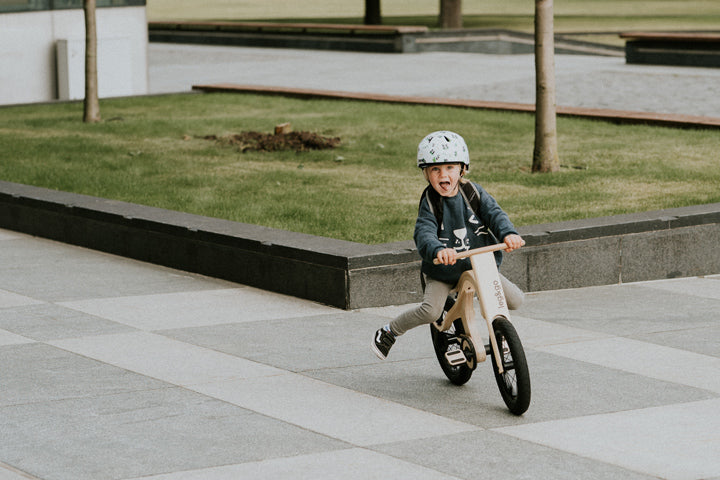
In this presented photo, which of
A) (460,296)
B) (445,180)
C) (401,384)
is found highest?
(445,180)

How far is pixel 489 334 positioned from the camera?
6020mm

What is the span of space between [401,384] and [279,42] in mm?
27575

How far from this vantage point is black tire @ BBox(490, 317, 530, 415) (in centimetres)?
568

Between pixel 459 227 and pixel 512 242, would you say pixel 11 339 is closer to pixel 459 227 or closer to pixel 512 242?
pixel 459 227

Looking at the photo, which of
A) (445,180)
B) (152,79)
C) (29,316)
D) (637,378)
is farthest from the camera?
(152,79)

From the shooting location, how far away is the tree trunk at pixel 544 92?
11.9m

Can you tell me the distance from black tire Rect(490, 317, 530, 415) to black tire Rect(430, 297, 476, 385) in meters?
0.39

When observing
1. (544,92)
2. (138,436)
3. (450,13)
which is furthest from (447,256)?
(450,13)

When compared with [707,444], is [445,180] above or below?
above

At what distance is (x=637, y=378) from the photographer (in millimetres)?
6480

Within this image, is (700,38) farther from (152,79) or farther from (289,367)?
Answer: (289,367)

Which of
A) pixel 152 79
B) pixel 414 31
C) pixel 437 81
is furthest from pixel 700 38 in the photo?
pixel 152 79

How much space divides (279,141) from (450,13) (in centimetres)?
2494

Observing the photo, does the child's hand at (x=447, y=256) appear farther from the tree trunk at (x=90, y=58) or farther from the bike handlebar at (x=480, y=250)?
the tree trunk at (x=90, y=58)
